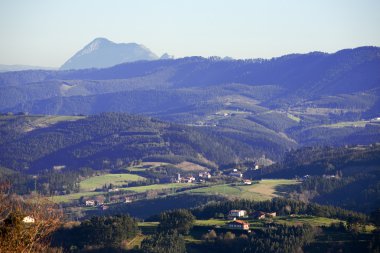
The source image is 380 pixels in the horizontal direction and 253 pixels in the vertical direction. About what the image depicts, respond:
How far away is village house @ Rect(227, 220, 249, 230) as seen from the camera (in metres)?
74.6

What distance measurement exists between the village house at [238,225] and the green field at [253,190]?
96.3 feet

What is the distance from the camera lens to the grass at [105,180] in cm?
14000

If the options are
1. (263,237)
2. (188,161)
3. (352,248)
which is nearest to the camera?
(352,248)

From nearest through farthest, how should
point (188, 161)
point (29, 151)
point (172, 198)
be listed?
point (172, 198)
point (188, 161)
point (29, 151)

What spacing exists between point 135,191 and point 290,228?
61.2 meters

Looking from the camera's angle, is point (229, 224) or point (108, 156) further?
point (108, 156)

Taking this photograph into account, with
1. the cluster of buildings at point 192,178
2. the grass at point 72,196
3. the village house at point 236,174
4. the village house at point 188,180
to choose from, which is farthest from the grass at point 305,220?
the village house at point 236,174

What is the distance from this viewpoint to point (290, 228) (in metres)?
71.6

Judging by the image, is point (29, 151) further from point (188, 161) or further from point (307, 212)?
point (307, 212)

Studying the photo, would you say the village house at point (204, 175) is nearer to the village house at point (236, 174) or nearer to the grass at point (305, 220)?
the village house at point (236, 174)

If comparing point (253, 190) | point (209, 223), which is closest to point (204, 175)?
point (253, 190)

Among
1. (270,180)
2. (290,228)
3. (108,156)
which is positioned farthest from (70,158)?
(290,228)

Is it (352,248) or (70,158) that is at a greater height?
(352,248)

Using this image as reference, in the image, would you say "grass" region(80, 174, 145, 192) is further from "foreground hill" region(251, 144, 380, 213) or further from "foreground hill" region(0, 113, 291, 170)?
"foreground hill" region(251, 144, 380, 213)
